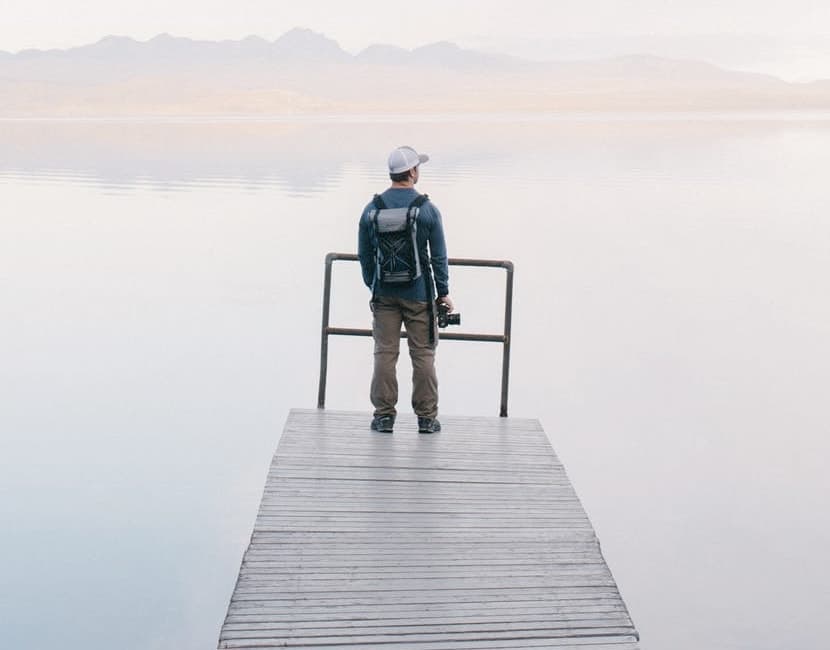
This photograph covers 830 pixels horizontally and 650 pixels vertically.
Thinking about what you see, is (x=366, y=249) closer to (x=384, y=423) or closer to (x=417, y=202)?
(x=417, y=202)

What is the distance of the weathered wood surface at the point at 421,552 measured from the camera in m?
4.85

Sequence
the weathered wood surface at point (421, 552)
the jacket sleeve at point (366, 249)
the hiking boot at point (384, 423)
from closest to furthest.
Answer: the weathered wood surface at point (421, 552), the jacket sleeve at point (366, 249), the hiking boot at point (384, 423)

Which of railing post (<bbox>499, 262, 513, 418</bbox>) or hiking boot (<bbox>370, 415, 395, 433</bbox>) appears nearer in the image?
hiking boot (<bbox>370, 415, 395, 433</bbox>)

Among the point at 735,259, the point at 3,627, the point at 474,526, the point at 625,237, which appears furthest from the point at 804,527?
the point at 625,237

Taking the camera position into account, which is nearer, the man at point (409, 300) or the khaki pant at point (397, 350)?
the man at point (409, 300)

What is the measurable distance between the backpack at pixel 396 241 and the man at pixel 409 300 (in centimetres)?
3

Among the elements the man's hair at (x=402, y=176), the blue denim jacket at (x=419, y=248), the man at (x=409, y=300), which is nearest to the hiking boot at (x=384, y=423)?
the man at (x=409, y=300)

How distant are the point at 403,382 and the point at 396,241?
682 centimetres

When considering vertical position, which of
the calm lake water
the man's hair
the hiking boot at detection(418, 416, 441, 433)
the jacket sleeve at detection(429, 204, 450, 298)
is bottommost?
the calm lake water

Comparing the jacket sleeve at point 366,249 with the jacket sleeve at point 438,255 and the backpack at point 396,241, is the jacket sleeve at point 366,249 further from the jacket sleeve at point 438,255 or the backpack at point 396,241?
the jacket sleeve at point 438,255

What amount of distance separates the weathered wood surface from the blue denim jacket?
37.5 inches

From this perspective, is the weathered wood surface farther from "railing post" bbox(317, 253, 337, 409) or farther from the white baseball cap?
the white baseball cap

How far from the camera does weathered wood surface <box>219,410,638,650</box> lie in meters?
4.85

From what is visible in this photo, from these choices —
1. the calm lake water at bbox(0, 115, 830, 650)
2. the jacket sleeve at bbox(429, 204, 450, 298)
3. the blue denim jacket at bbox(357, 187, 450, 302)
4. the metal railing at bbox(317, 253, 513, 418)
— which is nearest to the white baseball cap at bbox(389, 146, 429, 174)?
the blue denim jacket at bbox(357, 187, 450, 302)
